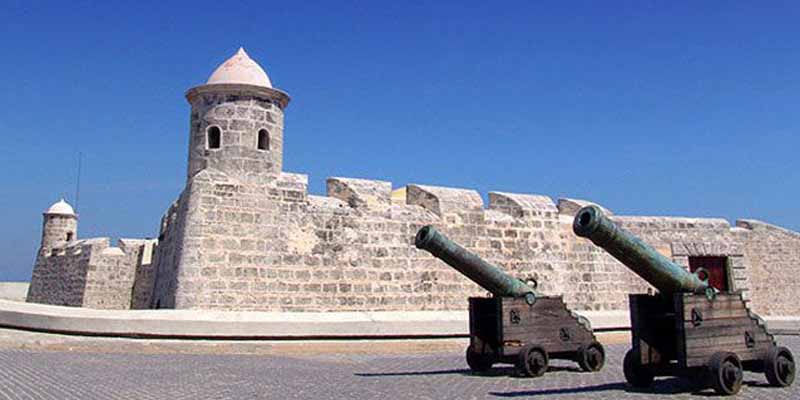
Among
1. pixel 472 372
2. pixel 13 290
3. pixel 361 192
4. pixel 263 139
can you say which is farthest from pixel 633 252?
pixel 13 290

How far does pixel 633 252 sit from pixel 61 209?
2349cm

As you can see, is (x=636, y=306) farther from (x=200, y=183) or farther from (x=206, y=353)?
(x=200, y=183)

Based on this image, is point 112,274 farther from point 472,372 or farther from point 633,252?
point 633,252

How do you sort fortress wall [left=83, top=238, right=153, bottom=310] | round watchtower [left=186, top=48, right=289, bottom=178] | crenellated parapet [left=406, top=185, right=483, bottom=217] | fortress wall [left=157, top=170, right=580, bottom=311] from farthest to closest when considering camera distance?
fortress wall [left=83, top=238, right=153, bottom=310], crenellated parapet [left=406, top=185, right=483, bottom=217], round watchtower [left=186, top=48, right=289, bottom=178], fortress wall [left=157, top=170, right=580, bottom=311]

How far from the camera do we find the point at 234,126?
38.7ft

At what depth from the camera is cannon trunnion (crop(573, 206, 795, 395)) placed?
18.7ft

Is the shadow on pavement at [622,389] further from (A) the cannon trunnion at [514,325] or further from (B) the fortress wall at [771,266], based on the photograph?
(B) the fortress wall at [771,266]

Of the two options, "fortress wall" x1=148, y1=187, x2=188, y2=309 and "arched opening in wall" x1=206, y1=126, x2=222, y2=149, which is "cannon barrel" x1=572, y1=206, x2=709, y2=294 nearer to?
"fortress wall" x1=148, y1=187, x2=188, y2=309

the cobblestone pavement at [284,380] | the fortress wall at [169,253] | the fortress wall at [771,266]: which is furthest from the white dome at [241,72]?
the fortress wall at [771,266]

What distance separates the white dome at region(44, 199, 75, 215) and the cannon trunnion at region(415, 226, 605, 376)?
2107 cm

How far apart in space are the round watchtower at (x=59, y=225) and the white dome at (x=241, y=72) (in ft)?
49.2

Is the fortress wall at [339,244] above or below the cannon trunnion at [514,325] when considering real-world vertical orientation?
above

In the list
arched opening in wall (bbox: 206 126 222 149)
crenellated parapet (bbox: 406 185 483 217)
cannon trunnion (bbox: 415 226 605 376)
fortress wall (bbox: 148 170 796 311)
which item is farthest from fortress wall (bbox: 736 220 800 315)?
arched opening in wall (bbox: 206 126 222 149)

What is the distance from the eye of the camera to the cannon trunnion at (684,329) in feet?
18.7
